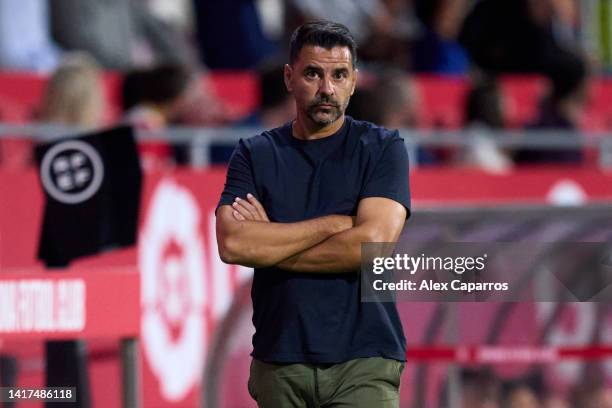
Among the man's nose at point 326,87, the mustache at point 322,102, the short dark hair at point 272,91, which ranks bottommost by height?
the mustache at point 322,102

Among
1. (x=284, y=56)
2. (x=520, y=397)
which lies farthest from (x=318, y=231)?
(x=284, y=56)

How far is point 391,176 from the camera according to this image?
4910mm

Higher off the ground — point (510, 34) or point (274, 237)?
point (510, 34)

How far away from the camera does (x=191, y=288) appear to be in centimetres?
911

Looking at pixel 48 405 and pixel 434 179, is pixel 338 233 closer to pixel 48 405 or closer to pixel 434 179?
pixel 48 405

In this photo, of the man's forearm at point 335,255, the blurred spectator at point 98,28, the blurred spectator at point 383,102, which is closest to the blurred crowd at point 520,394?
the man's forearm at point 335,255

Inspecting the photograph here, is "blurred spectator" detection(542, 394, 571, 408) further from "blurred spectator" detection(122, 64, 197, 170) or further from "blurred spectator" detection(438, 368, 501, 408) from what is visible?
"blurred spectator" detection(122, 64, 197, 170)

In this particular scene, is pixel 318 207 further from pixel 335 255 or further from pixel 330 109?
pixel 330 109

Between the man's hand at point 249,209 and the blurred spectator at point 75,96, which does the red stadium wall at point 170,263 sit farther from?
the man's hand at point 249,209

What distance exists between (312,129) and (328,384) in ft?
2.55

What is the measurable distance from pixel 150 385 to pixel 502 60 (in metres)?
6.81

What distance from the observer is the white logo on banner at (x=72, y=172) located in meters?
6.20

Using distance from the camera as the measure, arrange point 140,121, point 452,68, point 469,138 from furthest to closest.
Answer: point 452,68
point 469,138
point 140,121

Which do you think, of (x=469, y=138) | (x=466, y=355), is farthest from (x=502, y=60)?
(x=466, y=355)
